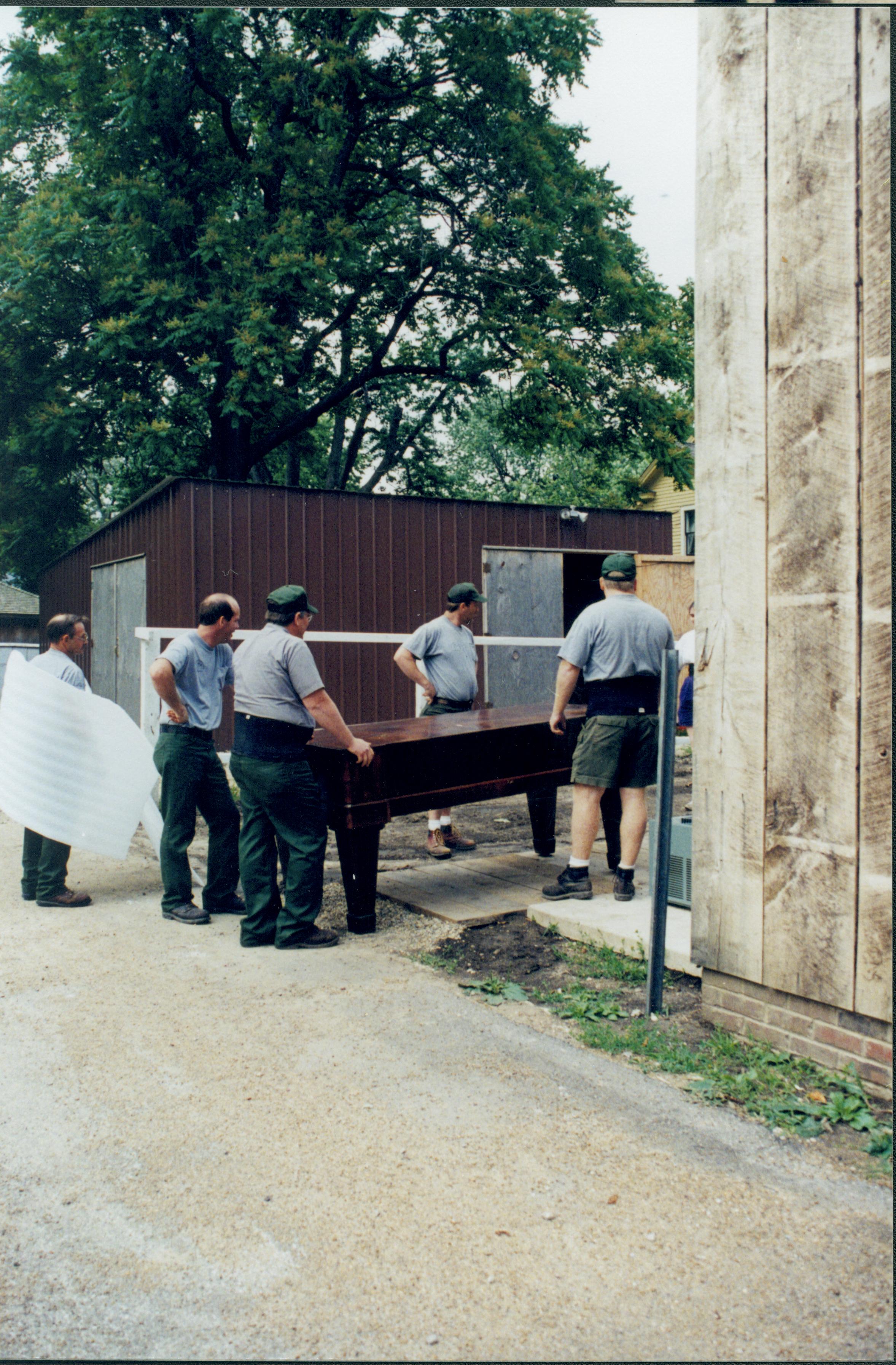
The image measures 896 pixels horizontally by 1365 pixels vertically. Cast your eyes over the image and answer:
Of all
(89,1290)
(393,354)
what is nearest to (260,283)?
(393,354)

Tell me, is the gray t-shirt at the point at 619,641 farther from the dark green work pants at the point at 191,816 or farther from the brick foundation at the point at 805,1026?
the dark green work pants at the point at 191,816

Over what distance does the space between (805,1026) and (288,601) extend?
9.80 feet

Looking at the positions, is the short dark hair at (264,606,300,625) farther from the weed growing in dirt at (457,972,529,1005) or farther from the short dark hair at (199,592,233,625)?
the weed growing in dirt at (457,972,529,1005)

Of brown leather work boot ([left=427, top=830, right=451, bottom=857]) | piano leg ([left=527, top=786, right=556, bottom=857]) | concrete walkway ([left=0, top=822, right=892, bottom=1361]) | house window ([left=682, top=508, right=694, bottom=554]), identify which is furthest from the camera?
house window ([left=682, top=508, right=694, bottom=554])

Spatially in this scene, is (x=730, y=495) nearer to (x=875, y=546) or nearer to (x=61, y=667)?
(x=875, y=546)

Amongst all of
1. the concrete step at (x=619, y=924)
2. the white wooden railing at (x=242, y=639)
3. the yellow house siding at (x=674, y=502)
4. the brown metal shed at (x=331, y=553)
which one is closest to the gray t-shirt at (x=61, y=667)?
the white wooden railing at (x=242, y=639)

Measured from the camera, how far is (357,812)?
17.2 feet

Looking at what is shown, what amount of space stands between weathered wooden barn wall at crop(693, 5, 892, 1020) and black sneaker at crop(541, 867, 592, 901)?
5.55 ft

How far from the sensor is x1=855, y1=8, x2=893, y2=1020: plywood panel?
10.3 ft

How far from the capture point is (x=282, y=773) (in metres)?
5.02

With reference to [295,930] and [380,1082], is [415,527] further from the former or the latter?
[380,1082]

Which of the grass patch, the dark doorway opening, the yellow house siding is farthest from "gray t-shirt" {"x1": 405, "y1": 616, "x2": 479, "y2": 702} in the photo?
the yellow house siding

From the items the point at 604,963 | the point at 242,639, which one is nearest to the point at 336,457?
the point at 242,639

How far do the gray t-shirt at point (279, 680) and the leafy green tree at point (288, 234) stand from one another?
12.0 metres
